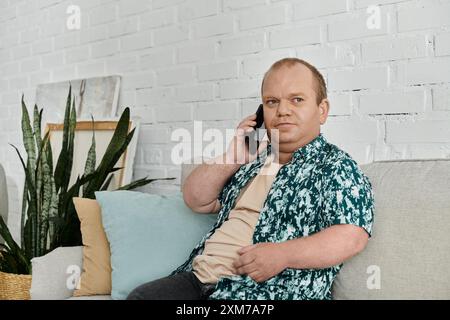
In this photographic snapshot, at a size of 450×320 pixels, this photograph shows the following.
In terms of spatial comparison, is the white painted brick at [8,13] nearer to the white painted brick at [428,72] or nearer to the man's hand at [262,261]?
the white painted brick at [428,72]

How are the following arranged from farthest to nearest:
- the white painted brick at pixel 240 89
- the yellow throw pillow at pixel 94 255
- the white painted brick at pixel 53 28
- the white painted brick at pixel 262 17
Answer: the white painted brick at pixel 53 28 < the white painted brick at pixel 240 89 < the white painted brick at pixel 262 17 < the yellow throw pillow at pixel 94 255

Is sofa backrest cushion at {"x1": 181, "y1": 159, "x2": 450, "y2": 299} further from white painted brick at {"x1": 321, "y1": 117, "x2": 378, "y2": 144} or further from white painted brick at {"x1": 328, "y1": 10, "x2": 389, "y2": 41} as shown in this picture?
white painted brick at {"x1": 328, "y1": 10, "x2": 389, "y2": 41}

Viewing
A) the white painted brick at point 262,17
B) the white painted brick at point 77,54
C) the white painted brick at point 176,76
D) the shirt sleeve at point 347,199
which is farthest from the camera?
the white painted brick at point 77,54

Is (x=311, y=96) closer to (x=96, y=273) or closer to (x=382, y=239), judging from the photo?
(x=382, y=239)

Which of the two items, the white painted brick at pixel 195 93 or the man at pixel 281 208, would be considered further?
the white painted brick at pixel 195 93

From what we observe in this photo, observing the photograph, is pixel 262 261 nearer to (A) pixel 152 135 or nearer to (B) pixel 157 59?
(A) pixel 152 135

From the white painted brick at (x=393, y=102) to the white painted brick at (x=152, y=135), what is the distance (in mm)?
1090

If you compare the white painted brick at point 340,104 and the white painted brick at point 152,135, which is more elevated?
the white painted brick at point 340,104

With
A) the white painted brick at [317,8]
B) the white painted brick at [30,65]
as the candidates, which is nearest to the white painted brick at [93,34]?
the white painted brick at [30,65]

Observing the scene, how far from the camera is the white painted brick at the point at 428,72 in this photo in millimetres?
1896

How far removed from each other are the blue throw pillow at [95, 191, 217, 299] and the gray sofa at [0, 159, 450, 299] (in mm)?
560

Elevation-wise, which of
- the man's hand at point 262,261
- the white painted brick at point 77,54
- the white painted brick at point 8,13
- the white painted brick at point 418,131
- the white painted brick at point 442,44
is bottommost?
the man's hand at point 262,261

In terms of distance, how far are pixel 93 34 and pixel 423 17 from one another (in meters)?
1.97
